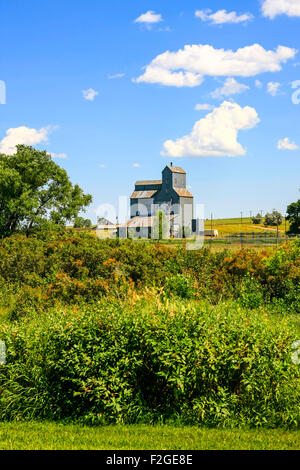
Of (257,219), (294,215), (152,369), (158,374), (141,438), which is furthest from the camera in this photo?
(257,219)

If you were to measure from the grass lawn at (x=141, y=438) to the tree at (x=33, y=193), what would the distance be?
19261mm

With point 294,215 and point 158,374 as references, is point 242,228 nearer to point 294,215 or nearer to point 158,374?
point 294,215

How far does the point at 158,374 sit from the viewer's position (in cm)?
505

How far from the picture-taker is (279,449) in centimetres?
444

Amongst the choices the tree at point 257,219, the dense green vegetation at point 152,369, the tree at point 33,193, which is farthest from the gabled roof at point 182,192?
the dense green vegetation at point 152,369

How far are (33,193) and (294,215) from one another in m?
46.6

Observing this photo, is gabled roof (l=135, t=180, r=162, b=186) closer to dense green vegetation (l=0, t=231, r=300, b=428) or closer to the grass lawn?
dense green vegetation (l=0, t=231, r=300, b=428)

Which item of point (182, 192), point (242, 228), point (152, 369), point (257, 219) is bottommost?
point (152, 369)

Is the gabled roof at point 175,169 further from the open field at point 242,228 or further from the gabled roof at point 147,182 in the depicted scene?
the open field at point 242,228

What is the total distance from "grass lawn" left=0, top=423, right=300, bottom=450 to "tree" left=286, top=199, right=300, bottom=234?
59.5 meters

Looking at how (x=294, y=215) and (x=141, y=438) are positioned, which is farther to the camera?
(x=294, y=215)

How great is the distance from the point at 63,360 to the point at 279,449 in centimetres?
256

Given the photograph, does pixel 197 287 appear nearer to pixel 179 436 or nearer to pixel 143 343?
pixel 143 343

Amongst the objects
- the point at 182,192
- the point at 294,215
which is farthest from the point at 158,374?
the point at 182,192
